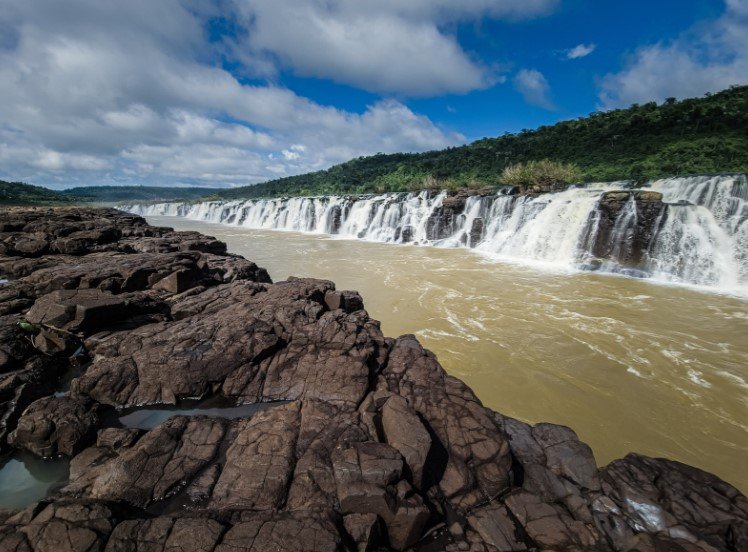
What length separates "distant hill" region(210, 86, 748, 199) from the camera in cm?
2831

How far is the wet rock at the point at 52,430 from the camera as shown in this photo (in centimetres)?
370

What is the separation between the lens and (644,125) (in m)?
38.2

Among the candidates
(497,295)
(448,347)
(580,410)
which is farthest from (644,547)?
(497,295)

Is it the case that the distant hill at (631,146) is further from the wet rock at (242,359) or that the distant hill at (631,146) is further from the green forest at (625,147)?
the wet rock at (242,359)

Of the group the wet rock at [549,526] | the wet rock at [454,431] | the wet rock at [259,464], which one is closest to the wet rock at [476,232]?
the wet rock at [454,431]

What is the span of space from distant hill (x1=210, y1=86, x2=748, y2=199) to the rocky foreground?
28701mm

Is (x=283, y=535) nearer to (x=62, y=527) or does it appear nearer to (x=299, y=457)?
(x=299, y=457)

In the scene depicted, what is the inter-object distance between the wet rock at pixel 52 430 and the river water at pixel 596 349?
5.84 metres

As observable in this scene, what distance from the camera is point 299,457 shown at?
3.46 metres

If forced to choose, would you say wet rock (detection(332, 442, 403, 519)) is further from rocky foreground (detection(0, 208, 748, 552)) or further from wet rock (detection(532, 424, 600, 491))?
wet rock (detection(532, 424, 600, 491))

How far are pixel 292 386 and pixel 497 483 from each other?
2.99 meters

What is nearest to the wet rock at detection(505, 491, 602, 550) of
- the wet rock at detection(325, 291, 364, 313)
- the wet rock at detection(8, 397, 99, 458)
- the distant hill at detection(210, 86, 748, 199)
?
the wet rock at detection(325, 291, 364, 313)

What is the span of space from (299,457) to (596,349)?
7.51 metres

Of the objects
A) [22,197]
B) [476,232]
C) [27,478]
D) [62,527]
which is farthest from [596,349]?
[22,197]
